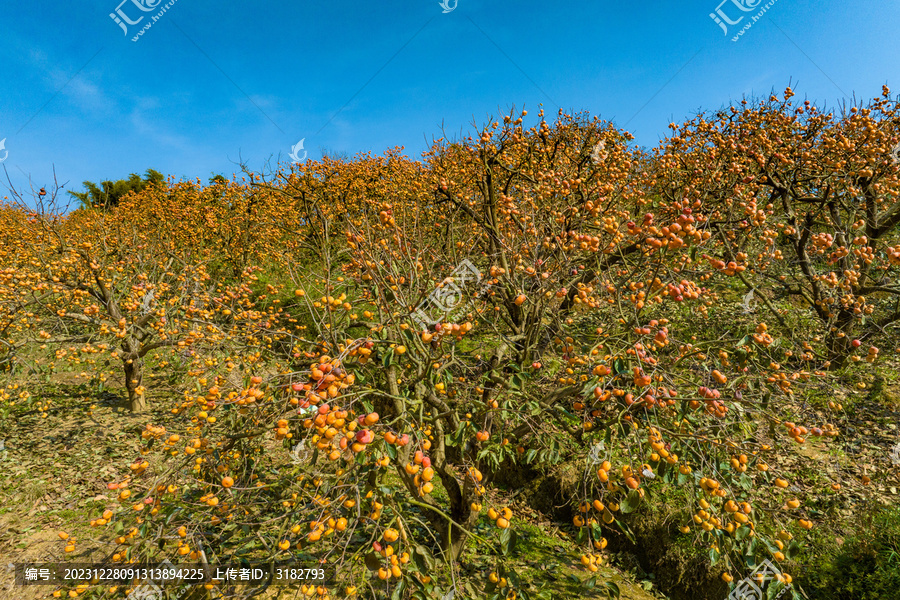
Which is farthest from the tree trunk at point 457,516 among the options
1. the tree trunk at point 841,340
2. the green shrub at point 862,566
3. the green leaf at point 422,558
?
the tree trunk at point 841,340

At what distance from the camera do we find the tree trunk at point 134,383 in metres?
5.98

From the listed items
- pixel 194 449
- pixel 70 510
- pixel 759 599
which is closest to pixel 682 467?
pixel 759 599

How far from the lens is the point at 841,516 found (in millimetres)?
3812

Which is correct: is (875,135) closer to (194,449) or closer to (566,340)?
(566,340)

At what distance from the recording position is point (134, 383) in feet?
20.0

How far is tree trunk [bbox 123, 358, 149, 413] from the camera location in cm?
598

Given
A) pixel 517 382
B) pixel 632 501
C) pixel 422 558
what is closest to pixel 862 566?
pixel 632 501

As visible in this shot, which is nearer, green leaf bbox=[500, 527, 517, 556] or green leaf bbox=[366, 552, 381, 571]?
green leaf bbox=[366, 552, 381, 571]

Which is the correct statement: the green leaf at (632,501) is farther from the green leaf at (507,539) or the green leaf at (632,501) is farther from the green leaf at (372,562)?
the green leaf at (372,562)

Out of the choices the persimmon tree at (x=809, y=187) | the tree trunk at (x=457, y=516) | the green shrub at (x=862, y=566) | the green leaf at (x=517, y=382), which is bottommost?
the green shrub at (x=862, y=566)

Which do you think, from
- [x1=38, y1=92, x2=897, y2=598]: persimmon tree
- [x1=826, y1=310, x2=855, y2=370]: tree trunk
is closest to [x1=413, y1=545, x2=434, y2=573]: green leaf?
[x1=38, y1=92, x2=897, y2=598]: persimmon tree

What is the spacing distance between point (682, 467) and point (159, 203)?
16038 millimetres

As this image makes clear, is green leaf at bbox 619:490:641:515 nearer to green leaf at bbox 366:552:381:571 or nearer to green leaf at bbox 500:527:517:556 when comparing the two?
green leaf at bbox 500:527:517:556

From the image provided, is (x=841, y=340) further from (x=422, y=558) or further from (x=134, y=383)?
(x=134, y=383)
